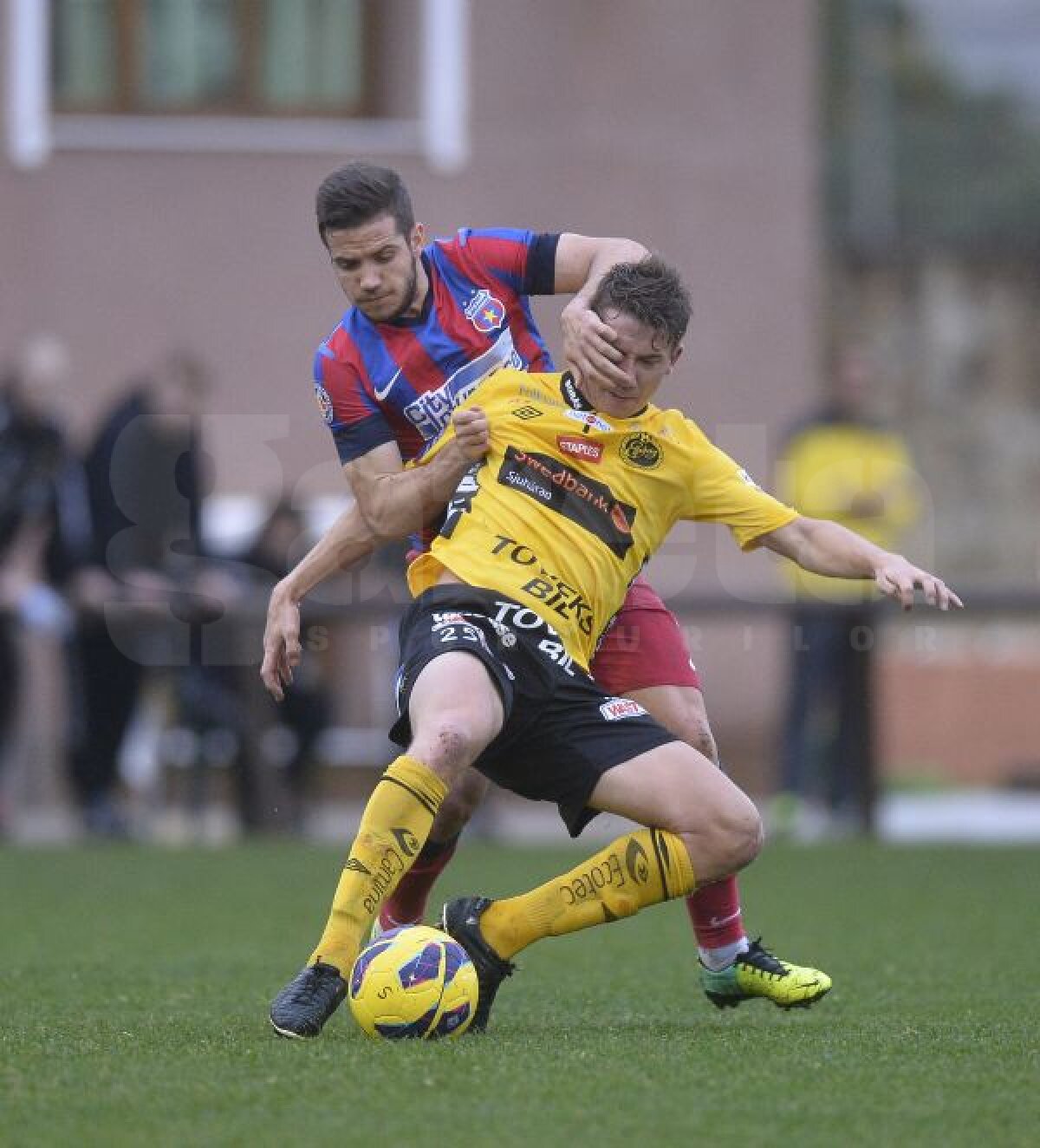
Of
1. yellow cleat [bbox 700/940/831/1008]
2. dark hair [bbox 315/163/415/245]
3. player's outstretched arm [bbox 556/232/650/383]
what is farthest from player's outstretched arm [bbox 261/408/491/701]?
yellow cleat [bbox 700/940/831/1008]

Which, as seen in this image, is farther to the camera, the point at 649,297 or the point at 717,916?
the point at 717,916

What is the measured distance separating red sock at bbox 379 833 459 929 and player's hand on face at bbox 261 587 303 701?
551 millimetres

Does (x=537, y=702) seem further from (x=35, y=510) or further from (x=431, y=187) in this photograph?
(x=431, y=187)

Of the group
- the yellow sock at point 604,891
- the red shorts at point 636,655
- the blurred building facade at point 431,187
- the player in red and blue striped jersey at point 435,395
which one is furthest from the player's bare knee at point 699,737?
the blurred building facade at point 431,187

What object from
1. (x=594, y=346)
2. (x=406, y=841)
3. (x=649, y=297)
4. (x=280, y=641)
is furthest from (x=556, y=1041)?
(x=649, y=297)

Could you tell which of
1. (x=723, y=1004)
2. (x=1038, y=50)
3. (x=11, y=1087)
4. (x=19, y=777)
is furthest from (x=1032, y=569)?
(x=11, y=1087)

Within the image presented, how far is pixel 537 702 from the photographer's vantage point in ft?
17.8

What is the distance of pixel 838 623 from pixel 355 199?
22.3ft

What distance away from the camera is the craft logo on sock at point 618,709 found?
5.46 m

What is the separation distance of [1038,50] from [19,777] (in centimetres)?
1208

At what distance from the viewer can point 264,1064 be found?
478 centimetres

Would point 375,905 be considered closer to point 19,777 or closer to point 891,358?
point 19,777

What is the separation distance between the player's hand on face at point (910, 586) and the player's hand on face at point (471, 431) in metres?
0.96

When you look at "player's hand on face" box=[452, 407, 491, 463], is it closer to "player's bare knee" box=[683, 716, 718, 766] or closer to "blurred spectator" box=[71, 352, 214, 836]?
"player's bare knee" box=[683, 716, 718, 766]
